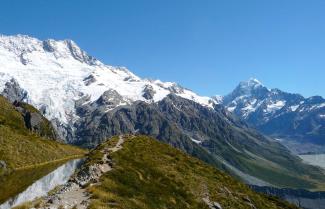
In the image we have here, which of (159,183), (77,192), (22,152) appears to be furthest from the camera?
(22,152)

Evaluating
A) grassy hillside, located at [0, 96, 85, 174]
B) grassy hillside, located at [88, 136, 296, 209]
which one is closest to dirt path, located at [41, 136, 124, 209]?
grassy hillside, located at [88, 136, 296, 209]

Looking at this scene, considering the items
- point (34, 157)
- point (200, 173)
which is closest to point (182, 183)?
point (200, 173)

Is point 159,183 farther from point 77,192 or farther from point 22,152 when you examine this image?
point 22,152

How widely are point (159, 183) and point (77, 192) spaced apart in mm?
11836

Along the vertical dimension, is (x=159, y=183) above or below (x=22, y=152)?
below

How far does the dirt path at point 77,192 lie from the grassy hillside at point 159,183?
72 cm

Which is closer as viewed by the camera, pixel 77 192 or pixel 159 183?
pixel 77 192

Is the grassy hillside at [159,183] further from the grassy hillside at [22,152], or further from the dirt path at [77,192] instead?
the grassy hillside at [22,152]

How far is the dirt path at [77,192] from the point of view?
117 feet

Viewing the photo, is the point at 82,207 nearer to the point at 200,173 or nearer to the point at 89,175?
the point at 89,175

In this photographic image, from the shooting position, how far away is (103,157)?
5334 centimetres

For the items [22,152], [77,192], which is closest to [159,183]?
[77,192]

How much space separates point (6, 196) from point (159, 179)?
16.5 metres

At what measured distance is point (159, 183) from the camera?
49.1 m
